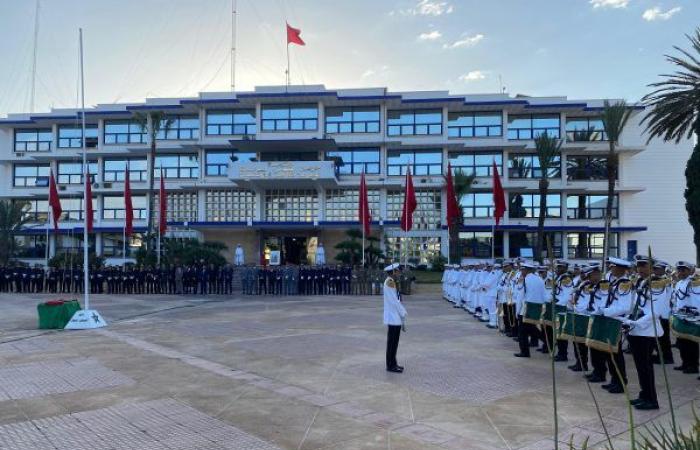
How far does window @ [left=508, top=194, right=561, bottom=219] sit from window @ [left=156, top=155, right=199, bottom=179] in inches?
994

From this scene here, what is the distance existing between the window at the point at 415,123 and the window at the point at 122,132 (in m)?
20.2

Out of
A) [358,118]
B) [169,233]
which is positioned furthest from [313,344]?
[169,233]

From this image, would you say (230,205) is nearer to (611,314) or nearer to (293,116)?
(293,116)

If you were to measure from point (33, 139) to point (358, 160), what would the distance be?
28.4m

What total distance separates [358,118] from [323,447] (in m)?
35.8

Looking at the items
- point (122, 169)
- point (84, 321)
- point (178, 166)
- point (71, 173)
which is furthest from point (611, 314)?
point (71, 173)

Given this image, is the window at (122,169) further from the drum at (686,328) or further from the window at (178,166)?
the drum at (686,328)

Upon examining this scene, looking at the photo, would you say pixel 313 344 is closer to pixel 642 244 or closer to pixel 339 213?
pixel 339 213

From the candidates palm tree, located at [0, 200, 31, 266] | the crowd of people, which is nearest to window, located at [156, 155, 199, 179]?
palm tree, located at [0, 200, 31, 266]

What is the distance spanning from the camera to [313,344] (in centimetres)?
1175

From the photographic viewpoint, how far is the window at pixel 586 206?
40.3 meters

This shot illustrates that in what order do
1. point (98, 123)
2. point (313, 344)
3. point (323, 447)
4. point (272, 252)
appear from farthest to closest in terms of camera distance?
point (98, 123), point (272, 252), point (313, 344), point (323, 447)

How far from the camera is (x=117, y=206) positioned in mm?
42375

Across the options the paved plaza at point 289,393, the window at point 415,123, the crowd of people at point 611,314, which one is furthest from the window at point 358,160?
the paved plaza at point 289,393
